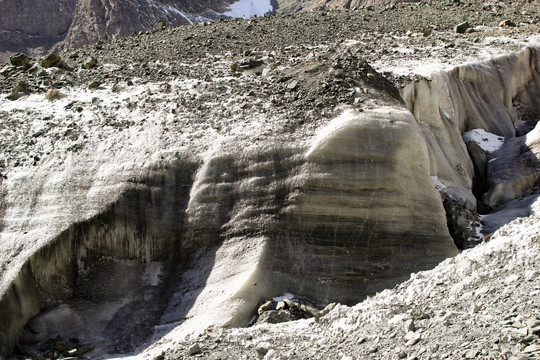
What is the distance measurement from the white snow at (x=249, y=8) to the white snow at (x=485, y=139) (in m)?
37.7

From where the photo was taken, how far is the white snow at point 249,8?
5522cm

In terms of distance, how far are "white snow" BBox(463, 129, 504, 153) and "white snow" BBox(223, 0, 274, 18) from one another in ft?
124

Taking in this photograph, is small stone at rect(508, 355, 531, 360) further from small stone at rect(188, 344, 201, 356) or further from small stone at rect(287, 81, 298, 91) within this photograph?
small stone at rect(287, 81, 298, 91)

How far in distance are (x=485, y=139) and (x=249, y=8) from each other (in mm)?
40654

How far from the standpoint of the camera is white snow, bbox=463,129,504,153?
61.4 ft

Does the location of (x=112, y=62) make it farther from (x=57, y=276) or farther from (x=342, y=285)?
(x=342, y=285)

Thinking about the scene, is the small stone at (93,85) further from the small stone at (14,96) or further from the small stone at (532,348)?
the small stone at (532,348)

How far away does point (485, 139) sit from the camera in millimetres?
19000

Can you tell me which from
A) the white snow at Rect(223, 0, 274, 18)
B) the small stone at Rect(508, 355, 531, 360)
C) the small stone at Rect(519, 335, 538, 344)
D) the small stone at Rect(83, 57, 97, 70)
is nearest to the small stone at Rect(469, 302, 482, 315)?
the small stone at Rect(519, 335, 538, 344)

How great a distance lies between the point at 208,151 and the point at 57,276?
351cm

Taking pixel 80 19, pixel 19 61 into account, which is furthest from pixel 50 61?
pixel 80 19

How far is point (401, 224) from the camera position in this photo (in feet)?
41.5

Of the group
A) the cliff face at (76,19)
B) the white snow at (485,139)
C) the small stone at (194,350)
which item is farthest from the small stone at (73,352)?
the cliff face at (76,19)

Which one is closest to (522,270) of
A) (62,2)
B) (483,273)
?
(483,273)
